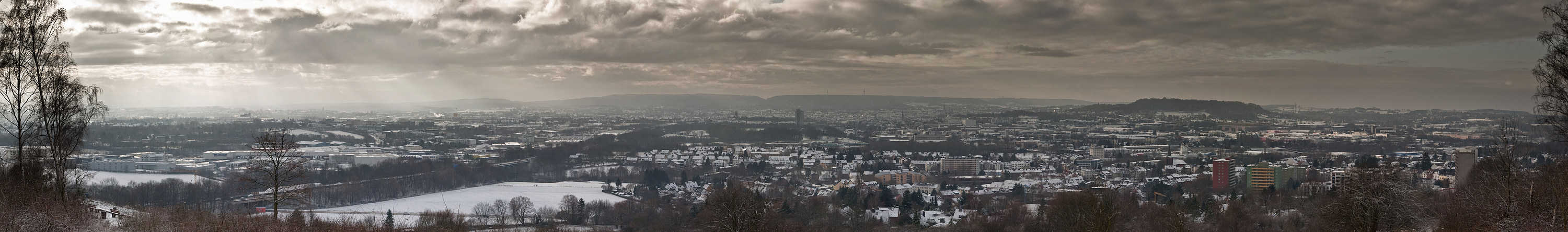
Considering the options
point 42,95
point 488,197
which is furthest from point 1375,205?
point 488,197

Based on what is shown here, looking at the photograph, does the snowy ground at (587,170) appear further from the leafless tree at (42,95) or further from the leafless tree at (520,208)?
the leafless tree at (42,95)

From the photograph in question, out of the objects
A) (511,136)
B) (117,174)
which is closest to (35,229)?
(117,174)

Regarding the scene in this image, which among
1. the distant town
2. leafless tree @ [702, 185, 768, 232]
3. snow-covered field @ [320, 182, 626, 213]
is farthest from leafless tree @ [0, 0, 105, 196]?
snow-covered field @ [320, 182, 626, 213]

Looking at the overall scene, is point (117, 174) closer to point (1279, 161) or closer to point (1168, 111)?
point (1279, 161)

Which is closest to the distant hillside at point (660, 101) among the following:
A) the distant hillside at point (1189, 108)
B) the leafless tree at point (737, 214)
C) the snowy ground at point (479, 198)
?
the distant hillside at point (1189, 108)

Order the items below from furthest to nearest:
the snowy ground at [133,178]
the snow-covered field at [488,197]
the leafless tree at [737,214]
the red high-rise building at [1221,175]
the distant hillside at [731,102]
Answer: the distant hillside at [731,102] < the red high-rise building at [1221,175] < the snowy ground at [133,178] < the snow-covered field at [488,197] < the leafless tree at [737,214]

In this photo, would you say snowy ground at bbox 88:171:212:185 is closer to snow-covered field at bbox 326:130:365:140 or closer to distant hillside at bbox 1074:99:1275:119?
snow-covered field at bbox 326:130:365:140
